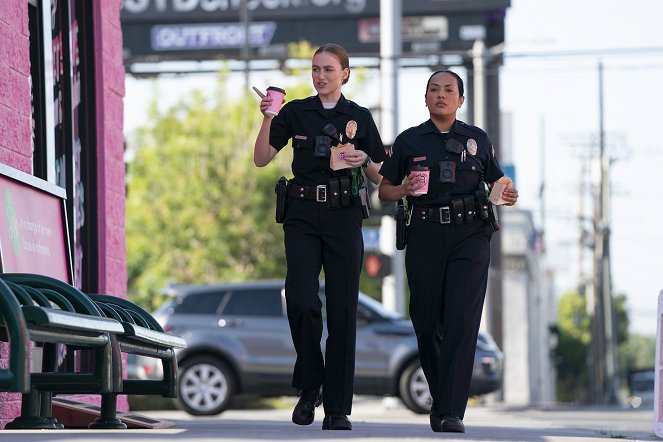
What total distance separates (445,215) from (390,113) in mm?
17649

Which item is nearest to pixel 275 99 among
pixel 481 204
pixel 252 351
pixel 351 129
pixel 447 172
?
pixel 351 129

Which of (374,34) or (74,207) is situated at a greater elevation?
(374,34)

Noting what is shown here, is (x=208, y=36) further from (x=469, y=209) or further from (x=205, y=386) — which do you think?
(x=469, y=209)

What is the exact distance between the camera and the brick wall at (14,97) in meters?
9.73

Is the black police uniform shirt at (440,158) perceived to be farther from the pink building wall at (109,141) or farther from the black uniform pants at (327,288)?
the pink building wall at (109,141)

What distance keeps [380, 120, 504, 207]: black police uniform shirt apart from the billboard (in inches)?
1428

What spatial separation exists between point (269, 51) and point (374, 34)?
296 cm

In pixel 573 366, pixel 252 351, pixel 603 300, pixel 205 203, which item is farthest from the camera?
pixel 573 366

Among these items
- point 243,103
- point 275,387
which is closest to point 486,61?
point 243,103

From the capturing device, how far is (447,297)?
29.3ft

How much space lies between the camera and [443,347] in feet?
29.1

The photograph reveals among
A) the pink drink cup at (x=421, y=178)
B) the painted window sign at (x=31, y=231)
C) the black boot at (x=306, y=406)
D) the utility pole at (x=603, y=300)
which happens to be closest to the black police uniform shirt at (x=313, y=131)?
the pink drink cup at (x=421, y=178)

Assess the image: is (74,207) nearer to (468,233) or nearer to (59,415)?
(59,415)

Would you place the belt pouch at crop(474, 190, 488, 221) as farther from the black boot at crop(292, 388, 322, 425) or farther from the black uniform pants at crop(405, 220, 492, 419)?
the black boot at crop(292, 388, 322, 425)
